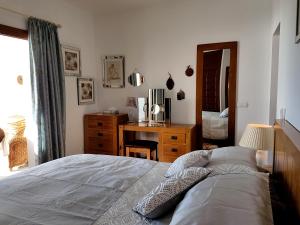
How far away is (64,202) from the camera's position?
134 cm

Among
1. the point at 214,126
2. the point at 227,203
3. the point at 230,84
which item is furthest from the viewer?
the point at 214,126

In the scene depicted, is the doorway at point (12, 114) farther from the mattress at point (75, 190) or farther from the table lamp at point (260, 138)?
the table lamp at point (260, 138)

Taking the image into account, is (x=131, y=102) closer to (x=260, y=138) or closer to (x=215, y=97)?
(x=215, y=97)

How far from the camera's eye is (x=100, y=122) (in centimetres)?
373

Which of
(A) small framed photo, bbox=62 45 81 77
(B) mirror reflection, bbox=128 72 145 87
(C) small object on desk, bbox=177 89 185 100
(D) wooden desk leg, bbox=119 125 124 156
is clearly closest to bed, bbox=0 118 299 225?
(D) wooden desk leg, bbox=119 125 124 156

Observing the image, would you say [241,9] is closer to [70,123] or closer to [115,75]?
[115,75]

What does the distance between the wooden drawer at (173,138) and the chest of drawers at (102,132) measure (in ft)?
2.69

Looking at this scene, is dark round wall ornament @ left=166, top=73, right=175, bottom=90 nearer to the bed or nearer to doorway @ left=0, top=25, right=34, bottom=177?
the bed

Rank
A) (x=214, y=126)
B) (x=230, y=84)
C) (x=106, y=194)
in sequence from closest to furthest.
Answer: (x=106, y=194) → (x=230, y=84) → (x=214, y=126)

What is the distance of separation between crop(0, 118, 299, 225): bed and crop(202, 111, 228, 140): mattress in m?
1.50

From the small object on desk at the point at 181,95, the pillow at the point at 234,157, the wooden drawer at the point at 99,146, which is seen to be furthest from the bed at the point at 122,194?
the small object on desk at the point at 181,95

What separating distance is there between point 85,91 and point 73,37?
86 cm

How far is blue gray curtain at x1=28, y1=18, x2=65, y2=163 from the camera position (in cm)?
286

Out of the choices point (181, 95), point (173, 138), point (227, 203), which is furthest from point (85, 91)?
point (227, 203)
